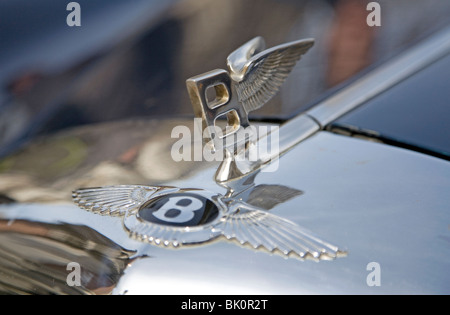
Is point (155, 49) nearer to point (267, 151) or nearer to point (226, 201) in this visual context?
point (267, 151)

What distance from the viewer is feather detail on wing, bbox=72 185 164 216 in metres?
0.81

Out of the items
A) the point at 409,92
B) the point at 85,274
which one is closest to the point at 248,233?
the point at 85,274

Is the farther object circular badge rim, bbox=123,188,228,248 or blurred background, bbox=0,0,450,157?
blurred background, bbox=0,0,450,157

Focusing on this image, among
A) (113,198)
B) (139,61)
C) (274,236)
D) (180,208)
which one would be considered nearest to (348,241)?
(274,236)

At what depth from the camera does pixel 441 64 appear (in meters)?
1.13

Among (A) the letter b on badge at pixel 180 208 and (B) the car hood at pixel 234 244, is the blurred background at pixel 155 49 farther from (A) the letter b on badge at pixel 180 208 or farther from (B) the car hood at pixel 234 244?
(A) the letter b on badge at pixel 180 208

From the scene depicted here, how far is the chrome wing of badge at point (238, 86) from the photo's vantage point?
822mm

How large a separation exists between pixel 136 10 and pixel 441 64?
2.00 ft

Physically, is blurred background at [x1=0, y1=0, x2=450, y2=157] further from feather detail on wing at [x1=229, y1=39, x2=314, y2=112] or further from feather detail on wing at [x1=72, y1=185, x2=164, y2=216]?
feather detail on wing at [x1=72, y1=185, x2=164, y2=216]

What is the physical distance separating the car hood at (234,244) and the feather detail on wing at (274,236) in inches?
0.4

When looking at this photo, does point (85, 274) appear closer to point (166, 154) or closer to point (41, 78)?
point (166, 154)

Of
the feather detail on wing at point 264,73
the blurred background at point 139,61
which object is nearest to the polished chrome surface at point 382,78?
the blurred background at point 139,61

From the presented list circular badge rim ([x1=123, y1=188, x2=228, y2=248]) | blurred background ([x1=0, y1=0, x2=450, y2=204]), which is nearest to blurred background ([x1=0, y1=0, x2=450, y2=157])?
blurred background ([x1=0, y1=0, x2=450, y2=204])

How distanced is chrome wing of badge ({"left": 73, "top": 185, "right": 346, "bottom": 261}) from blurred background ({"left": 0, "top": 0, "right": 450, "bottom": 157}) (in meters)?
0.30
